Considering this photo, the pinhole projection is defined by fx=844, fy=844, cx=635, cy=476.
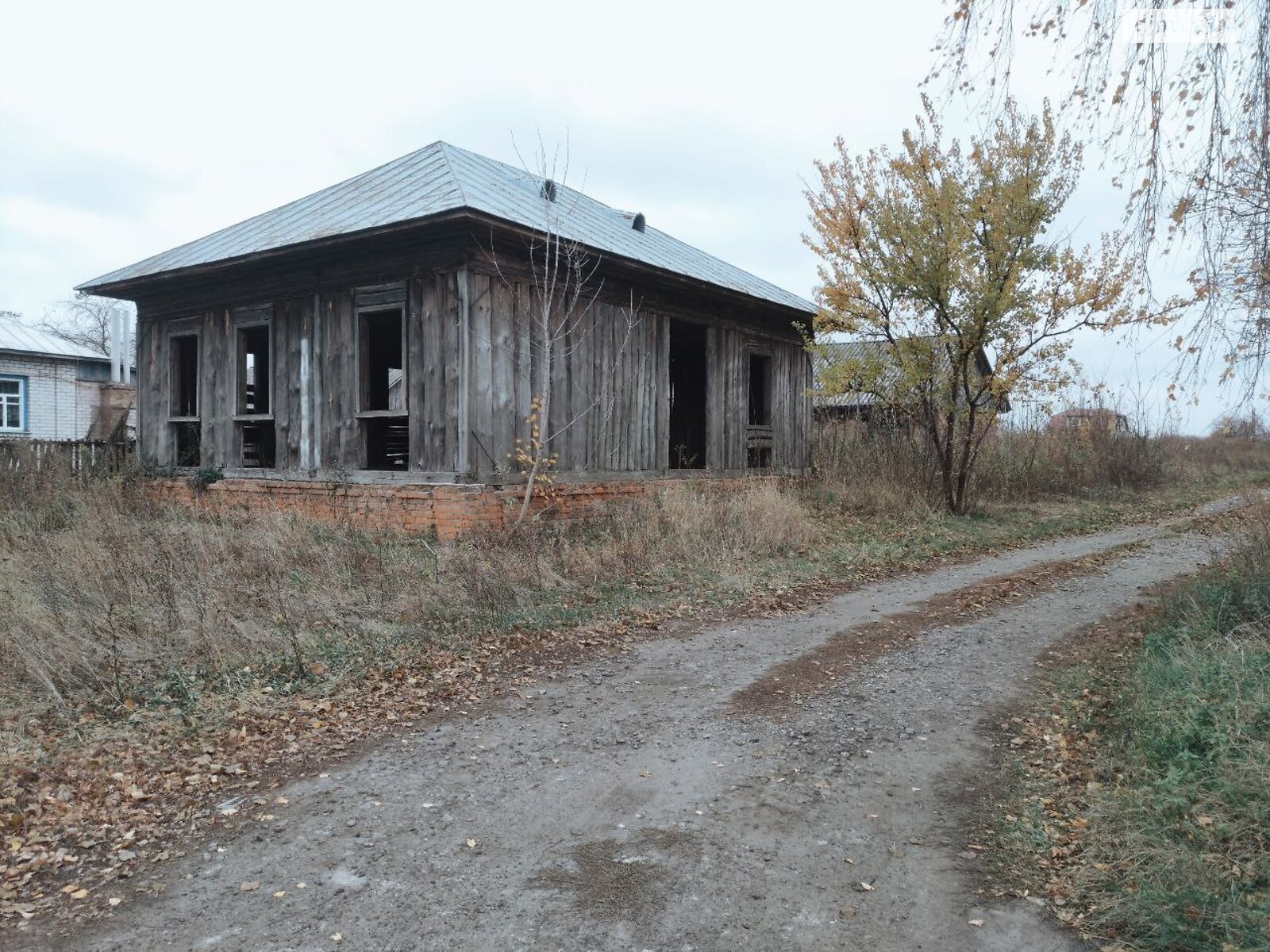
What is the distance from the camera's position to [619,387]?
1282cm

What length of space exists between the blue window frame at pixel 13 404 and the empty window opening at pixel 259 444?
603 inches

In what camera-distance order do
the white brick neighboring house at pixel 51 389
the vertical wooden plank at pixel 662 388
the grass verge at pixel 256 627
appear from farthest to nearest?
the white brick neighboring house at pixel 51 389 → the vertical wooden plank at pixel 662 388 → the grass verge at pixel 256 627

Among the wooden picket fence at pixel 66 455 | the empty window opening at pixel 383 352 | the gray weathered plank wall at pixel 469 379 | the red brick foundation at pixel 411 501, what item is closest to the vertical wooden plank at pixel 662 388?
the gray weathered plank wall at pixel 469 379

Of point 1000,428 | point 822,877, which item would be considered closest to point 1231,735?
point 822,877

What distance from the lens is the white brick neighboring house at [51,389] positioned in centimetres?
2484

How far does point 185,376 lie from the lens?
49.2 feet

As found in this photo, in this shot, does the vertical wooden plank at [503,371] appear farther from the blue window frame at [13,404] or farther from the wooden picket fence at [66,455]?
the blue window frame at [13,404]

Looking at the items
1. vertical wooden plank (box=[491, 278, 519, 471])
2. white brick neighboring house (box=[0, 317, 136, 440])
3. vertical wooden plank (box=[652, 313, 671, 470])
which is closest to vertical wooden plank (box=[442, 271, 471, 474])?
vertical wooden plank (box=[491, 278, 519, 471])

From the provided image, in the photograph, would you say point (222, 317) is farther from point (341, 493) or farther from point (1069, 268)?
point (1069, 268)

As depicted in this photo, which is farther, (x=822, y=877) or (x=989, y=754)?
(x=989, y=754)

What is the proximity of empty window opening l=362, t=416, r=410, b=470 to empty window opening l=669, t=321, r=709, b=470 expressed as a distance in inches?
199

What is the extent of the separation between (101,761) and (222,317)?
34.2 ft

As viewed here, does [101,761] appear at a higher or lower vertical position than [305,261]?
lower

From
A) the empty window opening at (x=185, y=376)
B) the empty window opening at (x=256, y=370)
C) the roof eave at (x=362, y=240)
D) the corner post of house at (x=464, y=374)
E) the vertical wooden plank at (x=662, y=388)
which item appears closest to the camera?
the roof eave at (x=362, y=240)
